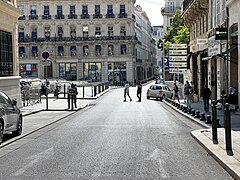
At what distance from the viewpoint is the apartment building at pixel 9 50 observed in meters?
28.3

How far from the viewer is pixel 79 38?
3593 inches

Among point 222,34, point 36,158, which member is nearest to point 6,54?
point 222,34

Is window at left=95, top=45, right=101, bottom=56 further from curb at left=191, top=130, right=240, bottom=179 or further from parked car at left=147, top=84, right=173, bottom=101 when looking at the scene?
curb at left=191, top=130, right=240, bottom=179

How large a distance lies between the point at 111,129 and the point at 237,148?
23.8 feet

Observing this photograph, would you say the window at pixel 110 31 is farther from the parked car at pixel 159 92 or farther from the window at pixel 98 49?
the parked car at pixel 159 92

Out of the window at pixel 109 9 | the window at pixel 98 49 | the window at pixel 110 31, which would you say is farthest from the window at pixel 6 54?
the window at pixel 109 9

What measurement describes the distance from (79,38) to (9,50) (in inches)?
2412

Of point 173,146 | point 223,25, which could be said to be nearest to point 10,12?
point 223,25

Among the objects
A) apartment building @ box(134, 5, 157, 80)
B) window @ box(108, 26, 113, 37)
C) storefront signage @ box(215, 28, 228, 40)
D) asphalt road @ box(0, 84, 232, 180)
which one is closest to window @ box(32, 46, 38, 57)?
window @ box(108, 26, 113, 37)

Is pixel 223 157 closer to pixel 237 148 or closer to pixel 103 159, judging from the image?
pixel 237 148

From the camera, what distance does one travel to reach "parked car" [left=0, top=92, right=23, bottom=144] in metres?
15.1

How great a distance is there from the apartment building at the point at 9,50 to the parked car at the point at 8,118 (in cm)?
1055

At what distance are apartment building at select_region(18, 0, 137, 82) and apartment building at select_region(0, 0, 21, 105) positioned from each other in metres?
59.9

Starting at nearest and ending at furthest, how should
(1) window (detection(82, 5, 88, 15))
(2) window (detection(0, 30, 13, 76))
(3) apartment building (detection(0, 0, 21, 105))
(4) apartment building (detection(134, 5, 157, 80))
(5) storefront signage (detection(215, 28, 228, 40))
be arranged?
(5) storefront signage (detection(215, 28, 228, 40))
(3) apartment building (detection(0, 0, 21, 105))
(2) window (detection(0, 30, 13, 76))
(1) window (detection(82, 5, 88, 15))
(4) apartment building (detection(134, 5, 157, 80))
